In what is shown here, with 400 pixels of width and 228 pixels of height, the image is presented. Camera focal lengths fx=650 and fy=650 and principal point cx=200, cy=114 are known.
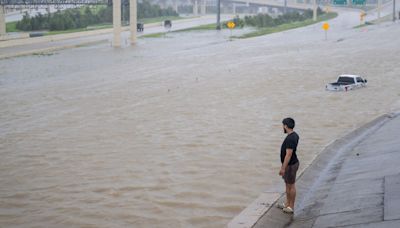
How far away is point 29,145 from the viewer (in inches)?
A: 672

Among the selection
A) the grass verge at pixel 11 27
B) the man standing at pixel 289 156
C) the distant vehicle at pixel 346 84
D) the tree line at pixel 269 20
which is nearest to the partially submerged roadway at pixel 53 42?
the grass verge at pixel 11 27

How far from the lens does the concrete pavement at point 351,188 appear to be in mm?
9195

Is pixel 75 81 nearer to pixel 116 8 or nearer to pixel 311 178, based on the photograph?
pixel 311 178


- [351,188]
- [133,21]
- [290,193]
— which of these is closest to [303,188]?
[351,188]

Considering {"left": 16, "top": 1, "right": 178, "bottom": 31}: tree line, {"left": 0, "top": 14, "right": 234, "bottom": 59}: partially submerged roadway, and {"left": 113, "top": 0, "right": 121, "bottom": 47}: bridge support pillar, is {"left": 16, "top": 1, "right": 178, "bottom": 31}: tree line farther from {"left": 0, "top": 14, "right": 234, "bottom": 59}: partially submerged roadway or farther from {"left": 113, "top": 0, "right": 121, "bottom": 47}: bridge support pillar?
{"left": 113, "top": 0, "right": 121, "bottom": 47}: bridge support pillar

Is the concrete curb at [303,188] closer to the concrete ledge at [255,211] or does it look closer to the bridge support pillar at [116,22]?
the concrete ledge at [255,211]

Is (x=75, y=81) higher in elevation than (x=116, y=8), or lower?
lower

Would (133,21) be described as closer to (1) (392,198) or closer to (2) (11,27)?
(2) (11,27)

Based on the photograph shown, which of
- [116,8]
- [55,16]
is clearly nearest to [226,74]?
Answer: [116,8]

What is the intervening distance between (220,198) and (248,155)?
368 cm

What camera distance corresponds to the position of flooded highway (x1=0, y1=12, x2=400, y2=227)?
11523 millimetres

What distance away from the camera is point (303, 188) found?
1177cm

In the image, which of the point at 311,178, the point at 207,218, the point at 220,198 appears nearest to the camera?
the point at 207,218

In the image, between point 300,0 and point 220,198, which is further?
point 300,0
